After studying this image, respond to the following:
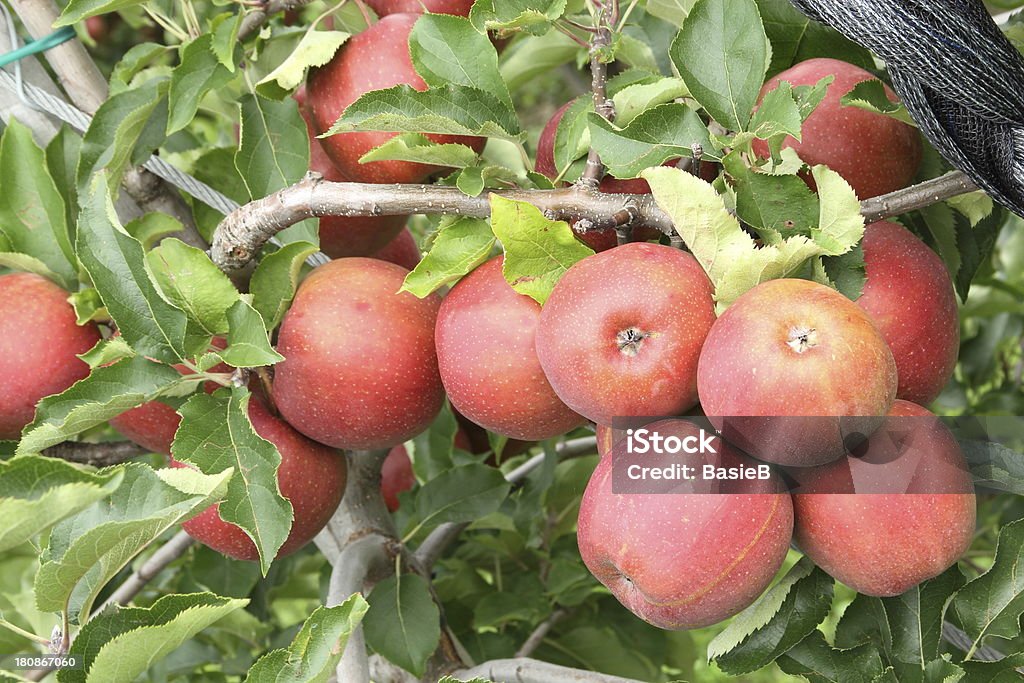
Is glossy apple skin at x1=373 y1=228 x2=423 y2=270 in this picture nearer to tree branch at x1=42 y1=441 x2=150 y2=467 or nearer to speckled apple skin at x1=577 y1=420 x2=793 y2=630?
tree branch at x1=42 y1=441 x2=150 y2=467

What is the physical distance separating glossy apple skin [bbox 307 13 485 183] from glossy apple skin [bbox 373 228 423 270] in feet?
0.55

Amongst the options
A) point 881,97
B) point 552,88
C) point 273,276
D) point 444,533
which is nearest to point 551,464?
point 444,533

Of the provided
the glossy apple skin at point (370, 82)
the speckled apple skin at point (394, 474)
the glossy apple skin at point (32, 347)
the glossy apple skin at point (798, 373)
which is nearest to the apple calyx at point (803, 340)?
the glossy apple skin at point (798, 373)

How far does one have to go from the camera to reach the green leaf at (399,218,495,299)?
28.2 inches

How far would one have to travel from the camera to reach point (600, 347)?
610 mm

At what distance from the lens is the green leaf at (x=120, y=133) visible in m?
0.87

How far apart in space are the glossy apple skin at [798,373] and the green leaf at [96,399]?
398 mm

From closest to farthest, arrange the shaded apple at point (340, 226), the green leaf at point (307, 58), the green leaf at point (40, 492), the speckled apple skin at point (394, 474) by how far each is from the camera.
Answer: the green leaf at point (40, 492)
the green leaf at point (307, 58)
the shaded apple at point (340, 226)
the speckled apple skin at point (394, 474)

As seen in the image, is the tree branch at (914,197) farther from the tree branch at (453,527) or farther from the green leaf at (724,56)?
the tree branch at (453,527)

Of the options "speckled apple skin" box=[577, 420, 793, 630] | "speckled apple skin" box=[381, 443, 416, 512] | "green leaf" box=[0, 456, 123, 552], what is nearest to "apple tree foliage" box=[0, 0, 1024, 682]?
"green leaf" box=[0, 456, 123, 552]

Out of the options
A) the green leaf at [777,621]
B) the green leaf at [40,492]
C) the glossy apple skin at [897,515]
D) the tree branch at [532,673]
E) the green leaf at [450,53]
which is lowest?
the tree branch at [532,673]

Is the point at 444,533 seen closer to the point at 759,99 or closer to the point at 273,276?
the point at 273,276

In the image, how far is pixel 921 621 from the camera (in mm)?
771

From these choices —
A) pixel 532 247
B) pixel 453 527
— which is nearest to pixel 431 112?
pixel 532 247
